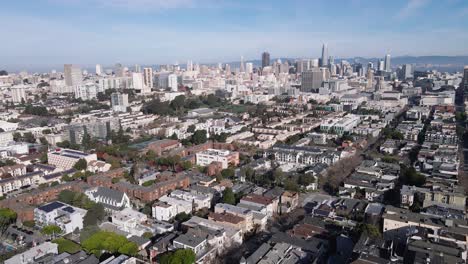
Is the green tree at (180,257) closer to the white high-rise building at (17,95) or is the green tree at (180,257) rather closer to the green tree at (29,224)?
the green tree at (29,224)

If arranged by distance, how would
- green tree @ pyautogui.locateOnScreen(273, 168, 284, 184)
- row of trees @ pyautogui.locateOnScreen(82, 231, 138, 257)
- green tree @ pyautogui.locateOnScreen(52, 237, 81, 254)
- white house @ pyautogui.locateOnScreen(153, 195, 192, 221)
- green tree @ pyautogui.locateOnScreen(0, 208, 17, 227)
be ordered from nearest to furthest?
row of trees @ pyautogui.locateOnScreen(82, 231, 138, 257) < green tree @ pyautogui.locateOnScreen(52, 237, 81, 254) < green tree @ pyautogui.locateOnScreen(0, 208, 17, 227) < white house @ pyautogui.locateOnScreen(153, 195, 192, 221) < green tree @ pyautogui.locateOnScreen(273, 168, 284, 184)

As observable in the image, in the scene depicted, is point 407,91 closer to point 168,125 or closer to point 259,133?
point 259,133

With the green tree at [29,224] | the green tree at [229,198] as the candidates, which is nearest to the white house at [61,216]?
the green tree at [29,224]

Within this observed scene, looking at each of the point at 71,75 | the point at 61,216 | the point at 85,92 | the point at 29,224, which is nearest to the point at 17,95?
the point at 85,92

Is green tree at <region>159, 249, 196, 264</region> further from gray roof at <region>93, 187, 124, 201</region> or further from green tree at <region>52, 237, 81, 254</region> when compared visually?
gray roof at <region>93, 187, 124, 201</region>

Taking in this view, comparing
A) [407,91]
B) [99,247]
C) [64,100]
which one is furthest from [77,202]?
[407,91]

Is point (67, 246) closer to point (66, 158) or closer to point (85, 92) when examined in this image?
point (66, 158)

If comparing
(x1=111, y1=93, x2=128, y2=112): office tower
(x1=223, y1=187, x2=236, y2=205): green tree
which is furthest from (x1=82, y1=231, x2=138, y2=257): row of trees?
(x1=111, y1=93, x2=128, y2=112): office tower
